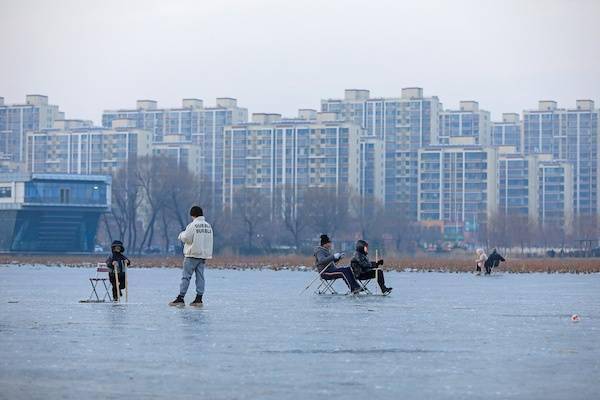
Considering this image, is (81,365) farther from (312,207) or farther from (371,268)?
(312,207)

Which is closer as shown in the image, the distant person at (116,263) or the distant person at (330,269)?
the distant person at (116,263)

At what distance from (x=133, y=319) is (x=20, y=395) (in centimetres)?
1043

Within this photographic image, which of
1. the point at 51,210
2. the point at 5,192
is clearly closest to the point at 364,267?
the point at 51,210

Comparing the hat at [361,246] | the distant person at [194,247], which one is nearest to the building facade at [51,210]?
the hat at [361,246]

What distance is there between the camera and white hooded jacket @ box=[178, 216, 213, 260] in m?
26.9

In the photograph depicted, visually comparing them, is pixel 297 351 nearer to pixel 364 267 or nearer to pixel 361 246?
pixel 364 267

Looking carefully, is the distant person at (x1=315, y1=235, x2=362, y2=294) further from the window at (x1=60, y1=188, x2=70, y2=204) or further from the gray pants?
the window at (x1=60, y1=188, x2=70, y2=204)

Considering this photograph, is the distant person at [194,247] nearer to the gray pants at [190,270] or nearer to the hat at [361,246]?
the gray pants at [190,270]

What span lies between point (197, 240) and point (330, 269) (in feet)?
25.2

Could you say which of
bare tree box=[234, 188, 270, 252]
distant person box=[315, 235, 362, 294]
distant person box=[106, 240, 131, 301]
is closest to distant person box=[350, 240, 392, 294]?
distant person box=[315, 235, 362, 294]

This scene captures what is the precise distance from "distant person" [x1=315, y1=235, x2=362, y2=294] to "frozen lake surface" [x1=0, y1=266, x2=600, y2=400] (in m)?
4.11

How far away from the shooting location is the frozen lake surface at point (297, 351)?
1355 cm

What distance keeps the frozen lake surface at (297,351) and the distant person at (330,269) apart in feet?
13.5

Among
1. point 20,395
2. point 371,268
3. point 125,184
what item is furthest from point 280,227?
point 20,395
